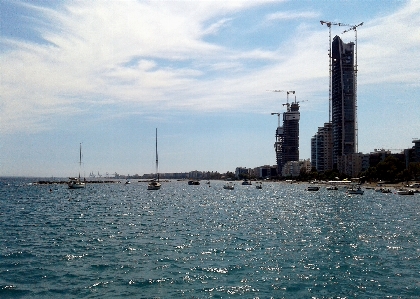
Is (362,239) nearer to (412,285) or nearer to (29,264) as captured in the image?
(412,285)

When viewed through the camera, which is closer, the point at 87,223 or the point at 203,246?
the point at 203,246

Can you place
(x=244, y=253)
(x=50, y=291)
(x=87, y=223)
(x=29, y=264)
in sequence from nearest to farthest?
→ (x=50, y=291) → (x=29, y=264) → (x=244, y=253) → (x=87, y=223)

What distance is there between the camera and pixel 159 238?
1833 inches

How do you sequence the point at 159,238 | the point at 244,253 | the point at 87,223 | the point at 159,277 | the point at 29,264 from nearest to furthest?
the point at 159,277, the point at 29,264, the point at 244,253, the point at 159,238, the point at 87,223

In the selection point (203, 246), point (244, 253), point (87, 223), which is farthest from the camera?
point (87, 223)

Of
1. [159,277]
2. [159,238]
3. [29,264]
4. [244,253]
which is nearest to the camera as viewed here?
[159,277]

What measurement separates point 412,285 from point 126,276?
19.6 meters

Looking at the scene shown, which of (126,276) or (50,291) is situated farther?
(126,276)

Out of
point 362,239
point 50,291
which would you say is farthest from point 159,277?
point 362,239

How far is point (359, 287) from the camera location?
27.8 metres

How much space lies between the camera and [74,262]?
34.2m

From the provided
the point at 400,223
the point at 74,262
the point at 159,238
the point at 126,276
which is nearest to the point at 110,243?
the point at 159,238

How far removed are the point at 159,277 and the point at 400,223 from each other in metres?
46.2

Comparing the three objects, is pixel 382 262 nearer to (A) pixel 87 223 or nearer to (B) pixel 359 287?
(B) pixel 359 287
